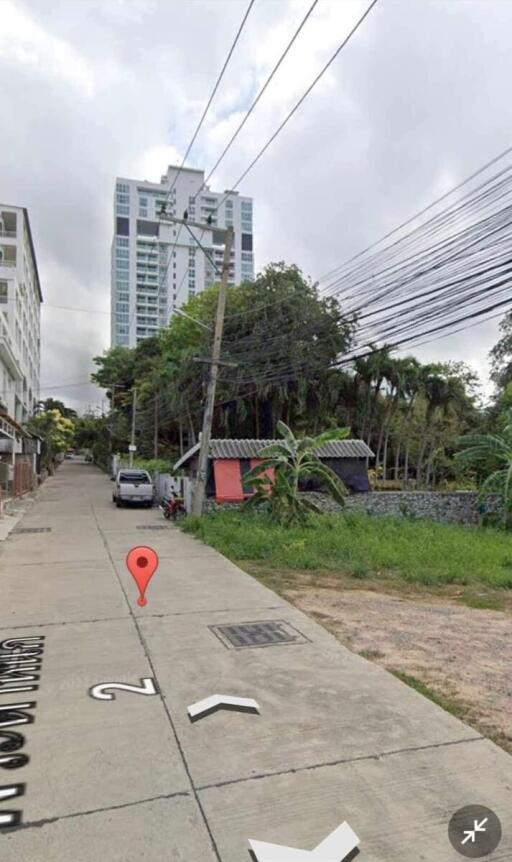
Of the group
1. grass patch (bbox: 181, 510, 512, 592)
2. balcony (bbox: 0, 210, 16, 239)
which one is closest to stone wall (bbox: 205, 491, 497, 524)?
grass patch (bbox: 181, 510, 512, 592)

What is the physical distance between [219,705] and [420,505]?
15.5 m

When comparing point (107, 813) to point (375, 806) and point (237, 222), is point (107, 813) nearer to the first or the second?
point (375, 806)

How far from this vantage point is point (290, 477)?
14.9 m

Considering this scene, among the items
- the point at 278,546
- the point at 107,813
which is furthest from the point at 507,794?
the point at 278,546

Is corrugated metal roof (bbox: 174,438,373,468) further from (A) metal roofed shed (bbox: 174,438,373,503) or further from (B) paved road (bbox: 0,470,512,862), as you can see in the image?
(B) paved road (bbox: 0,470,512,862)

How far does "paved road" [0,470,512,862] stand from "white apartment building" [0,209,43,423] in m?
31.5

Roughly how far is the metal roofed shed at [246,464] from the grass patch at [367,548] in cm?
282

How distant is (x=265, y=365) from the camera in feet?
86.3

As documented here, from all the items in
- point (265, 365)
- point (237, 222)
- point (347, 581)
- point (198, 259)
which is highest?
point (237, 222)

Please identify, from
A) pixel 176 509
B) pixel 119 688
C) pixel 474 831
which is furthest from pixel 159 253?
pixel 474 831

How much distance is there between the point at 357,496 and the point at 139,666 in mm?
14501

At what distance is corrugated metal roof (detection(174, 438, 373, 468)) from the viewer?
1850cm

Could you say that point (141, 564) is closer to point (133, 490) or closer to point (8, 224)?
point (133, 490)

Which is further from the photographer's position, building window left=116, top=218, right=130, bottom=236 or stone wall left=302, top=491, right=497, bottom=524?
building window left=116, top=218, right=130, bottom=236
